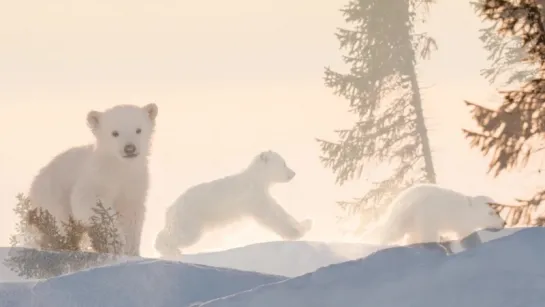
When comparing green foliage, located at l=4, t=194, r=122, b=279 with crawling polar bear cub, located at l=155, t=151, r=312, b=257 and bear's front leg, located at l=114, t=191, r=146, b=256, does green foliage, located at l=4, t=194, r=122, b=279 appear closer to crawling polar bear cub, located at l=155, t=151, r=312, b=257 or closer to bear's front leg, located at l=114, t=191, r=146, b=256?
bear's front leg, located at l=114, t=191, r=146, b=256

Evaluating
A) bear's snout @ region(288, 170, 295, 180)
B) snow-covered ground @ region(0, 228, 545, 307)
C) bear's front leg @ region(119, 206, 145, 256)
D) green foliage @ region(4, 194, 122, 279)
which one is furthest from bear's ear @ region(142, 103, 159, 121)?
snow-covered ground @ region(0, 228, 545, 307)

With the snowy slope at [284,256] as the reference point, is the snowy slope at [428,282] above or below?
below

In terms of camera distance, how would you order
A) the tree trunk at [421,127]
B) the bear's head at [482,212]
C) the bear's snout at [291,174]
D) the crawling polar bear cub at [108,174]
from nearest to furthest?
the crawling polar bear cub at [108,174] < the bear's head at [482,212] < the bear's snout at [291,174] < the tree trunk at [421,127]

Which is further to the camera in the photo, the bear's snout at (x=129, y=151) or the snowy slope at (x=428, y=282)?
the bear's snout at (x=129, y=151)

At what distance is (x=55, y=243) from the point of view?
6996 mm

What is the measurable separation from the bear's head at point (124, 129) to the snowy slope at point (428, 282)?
4.48 m

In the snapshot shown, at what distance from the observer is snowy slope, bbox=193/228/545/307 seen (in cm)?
321

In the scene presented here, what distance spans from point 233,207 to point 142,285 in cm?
604

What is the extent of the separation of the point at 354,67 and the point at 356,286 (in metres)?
14.8

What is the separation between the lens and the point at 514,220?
658cm

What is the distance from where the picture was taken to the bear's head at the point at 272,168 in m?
Result: 10.2

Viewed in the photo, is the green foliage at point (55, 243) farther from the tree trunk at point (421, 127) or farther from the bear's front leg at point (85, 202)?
the tree trunk at point (421, 127)

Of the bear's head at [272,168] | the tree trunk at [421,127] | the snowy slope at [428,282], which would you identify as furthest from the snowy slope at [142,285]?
the tree trunk at [421,127]

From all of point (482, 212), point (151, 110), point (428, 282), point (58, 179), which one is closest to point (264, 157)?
point (151, 110)
